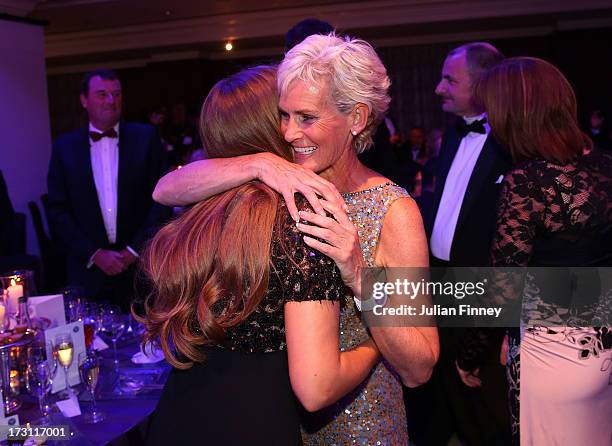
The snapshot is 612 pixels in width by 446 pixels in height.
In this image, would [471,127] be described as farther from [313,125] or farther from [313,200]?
[313,200]

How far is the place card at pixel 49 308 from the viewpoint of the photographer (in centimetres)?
228

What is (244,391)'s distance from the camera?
1.32m

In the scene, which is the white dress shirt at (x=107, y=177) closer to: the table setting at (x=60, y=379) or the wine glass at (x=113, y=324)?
the wine glass at (x=113, y=324)

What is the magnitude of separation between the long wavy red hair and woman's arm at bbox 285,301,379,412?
0.09 meters

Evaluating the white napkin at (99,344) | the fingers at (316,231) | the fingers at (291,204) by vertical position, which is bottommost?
the white napkin at (99,344)

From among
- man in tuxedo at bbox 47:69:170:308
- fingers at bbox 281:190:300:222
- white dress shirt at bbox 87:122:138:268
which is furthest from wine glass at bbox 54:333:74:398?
white dress shirt at bbox 87:122:138:268

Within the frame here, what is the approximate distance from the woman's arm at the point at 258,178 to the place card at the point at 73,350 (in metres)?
0.80

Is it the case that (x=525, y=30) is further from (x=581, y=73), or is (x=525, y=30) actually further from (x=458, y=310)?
(x=458, y=310)

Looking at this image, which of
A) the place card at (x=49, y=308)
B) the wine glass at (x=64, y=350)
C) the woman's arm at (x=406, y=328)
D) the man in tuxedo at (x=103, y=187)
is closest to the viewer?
the woman's arm at (x=406, y=328)

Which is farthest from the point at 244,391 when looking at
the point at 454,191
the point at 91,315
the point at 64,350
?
the point at 454,191

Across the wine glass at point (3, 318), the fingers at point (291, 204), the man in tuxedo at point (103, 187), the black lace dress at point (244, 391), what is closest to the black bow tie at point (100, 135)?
the man in tuxedo at point (103, 187)

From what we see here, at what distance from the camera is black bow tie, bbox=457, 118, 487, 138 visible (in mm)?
3201

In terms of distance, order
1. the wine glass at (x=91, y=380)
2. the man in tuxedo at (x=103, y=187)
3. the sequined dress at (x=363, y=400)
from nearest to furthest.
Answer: the sequined dress at (x=363, y=400), the wine glass at (x=91, y=380), the man in tuxedo at (x=103, y=187)

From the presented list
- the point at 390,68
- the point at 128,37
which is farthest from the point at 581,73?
the point at 128,37
